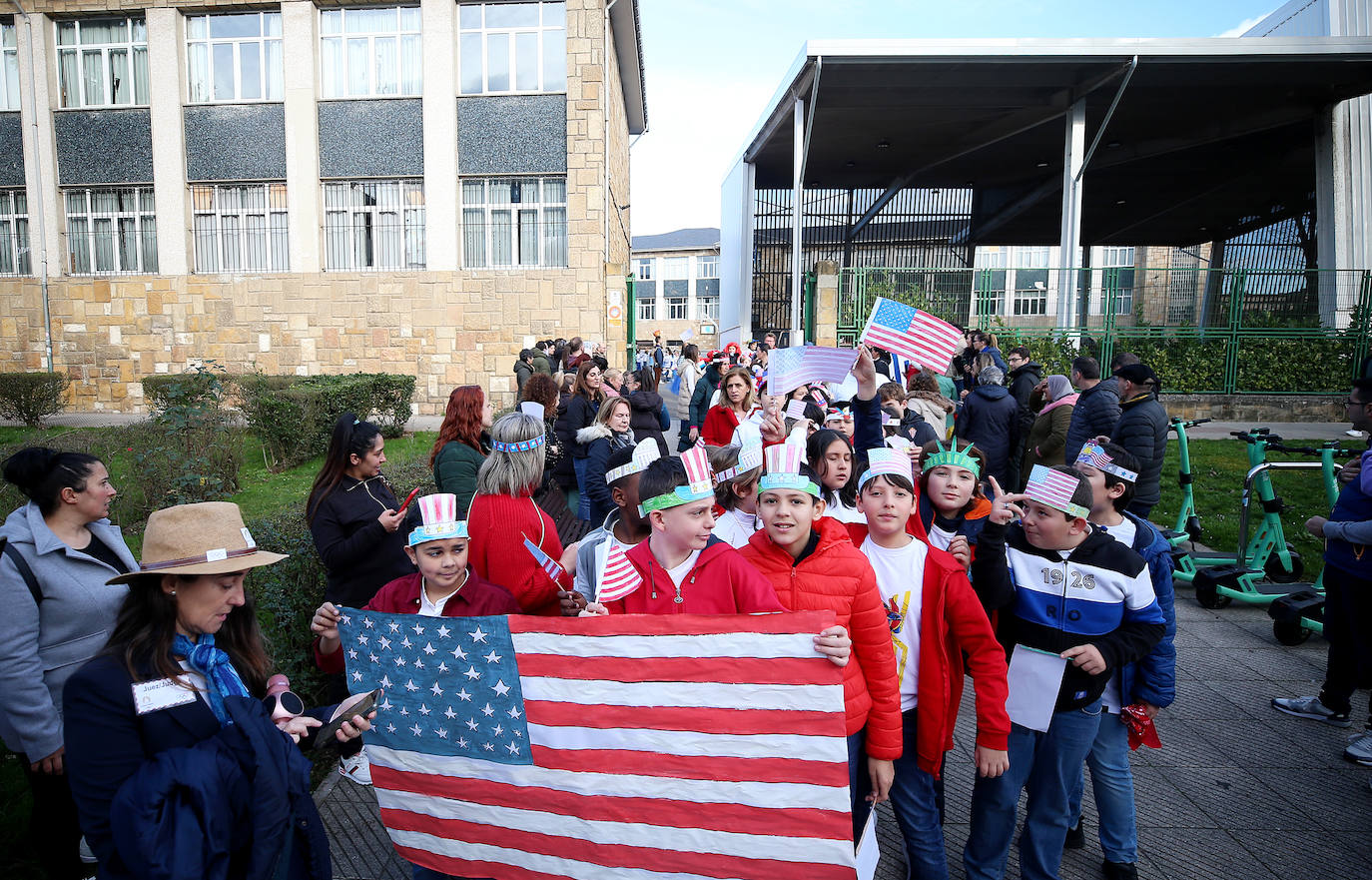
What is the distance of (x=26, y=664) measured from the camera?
9.46 ft

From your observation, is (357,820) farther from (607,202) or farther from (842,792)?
(607,202)

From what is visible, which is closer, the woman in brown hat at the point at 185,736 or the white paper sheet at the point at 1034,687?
the woman in brown hat at the point at 185,736

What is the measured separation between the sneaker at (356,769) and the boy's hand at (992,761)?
10.2 feet

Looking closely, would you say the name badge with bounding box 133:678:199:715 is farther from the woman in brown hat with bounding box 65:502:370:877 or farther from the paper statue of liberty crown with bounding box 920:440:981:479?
the paper statue of liberty crown with bounding box 920:440:981:479

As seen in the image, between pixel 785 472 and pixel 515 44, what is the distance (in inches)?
764

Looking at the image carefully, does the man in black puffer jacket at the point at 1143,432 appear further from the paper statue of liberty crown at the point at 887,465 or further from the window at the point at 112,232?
the window at the point at 112,232

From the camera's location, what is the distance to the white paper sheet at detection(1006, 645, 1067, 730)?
3.04 metres

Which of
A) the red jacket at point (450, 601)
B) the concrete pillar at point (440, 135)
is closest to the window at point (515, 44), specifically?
the concrete pillar at point (440, 135)

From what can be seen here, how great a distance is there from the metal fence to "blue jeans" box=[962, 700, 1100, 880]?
14563 mm

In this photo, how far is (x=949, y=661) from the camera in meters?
3.07

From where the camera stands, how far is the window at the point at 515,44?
18.9 m

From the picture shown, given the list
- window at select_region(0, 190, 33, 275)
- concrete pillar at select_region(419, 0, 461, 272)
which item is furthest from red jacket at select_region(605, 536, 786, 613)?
window at select_region(0, 190, 33, 275)

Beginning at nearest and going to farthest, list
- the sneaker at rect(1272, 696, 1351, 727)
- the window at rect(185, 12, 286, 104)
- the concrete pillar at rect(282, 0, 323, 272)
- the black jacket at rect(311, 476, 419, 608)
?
the black jacket at rect(311, 476, 419, 608)
the sneaker at rect(1272, 696, 1351, 727)
the concrete pillar at rect(282, 0, 323, 272)
the window at rect(185, 12, 286, 104)

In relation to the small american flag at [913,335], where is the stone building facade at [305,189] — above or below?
above
